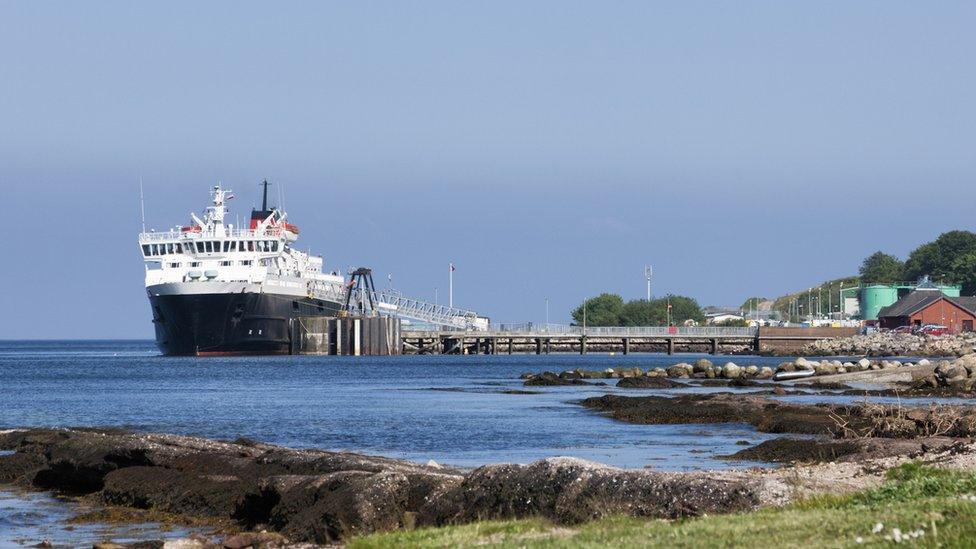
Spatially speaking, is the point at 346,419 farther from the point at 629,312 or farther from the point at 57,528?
the point at 629,312

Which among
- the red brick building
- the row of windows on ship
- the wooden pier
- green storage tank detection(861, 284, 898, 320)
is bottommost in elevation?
the wooden pier

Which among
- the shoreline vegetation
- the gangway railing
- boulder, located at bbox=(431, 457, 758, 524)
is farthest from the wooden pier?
boulder, located at bbox=(431, 457, 758, 524)

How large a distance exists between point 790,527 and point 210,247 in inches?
3665

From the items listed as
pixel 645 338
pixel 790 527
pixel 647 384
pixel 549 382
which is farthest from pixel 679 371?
pixel 790 527

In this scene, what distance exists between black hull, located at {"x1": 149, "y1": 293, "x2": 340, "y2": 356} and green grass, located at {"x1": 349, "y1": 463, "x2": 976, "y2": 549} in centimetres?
8470

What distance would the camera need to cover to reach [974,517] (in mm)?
9672

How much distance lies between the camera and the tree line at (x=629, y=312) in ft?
599

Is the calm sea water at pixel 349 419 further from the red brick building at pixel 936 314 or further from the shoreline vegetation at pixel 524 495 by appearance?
the red brick building at pixel 936 314

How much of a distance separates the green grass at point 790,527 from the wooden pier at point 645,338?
106671 mm

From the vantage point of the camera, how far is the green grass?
953 cm

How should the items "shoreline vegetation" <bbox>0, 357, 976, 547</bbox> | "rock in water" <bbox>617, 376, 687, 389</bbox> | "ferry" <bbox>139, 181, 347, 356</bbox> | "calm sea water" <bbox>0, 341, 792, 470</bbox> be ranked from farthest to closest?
"ferry" <bbox>139, 181, 347, 356</bbox> → "rock in water" <bbox>617, 376, 687, 389</bbox> → "calm sea water" <bbox>0, 341, 792, 470</bbox> → "shoreline vegetation" <bbox>0, 357, 976, 547</bbox>

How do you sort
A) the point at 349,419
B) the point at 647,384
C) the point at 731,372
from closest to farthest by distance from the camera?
1. the point at 349,419
2. the point at 647,384
3. the point at 731,372

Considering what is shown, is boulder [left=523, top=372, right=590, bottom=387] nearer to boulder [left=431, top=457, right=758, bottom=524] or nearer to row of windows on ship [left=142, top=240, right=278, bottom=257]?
row of windows on ship [left=142, top=240, right=278, bottom=257]

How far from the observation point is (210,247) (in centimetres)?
10025
